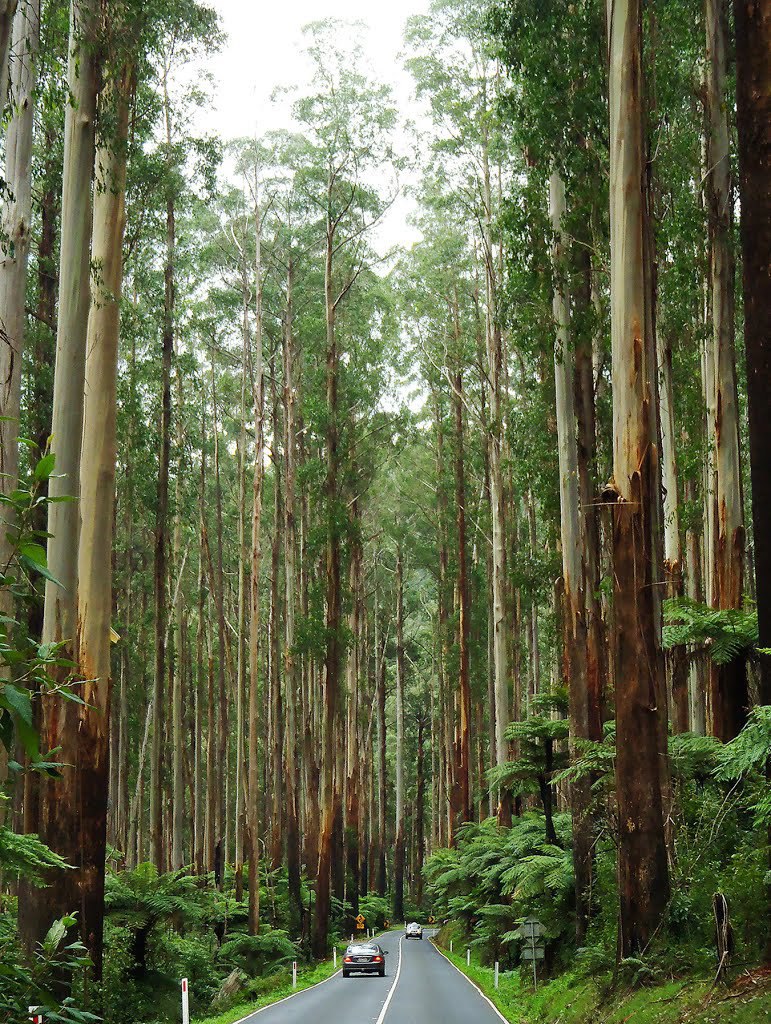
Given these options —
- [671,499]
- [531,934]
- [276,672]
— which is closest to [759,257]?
[531,934]

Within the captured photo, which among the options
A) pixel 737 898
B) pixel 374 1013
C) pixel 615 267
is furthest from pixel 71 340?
pixel 374 1013

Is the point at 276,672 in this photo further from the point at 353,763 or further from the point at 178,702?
the point at 353,763

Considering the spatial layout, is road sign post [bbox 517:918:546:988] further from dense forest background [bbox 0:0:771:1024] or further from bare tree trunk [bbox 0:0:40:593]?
bare tree trunk [bbox 0:0:40:593]

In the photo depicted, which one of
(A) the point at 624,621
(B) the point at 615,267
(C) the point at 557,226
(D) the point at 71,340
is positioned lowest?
(A) the point at 624,621

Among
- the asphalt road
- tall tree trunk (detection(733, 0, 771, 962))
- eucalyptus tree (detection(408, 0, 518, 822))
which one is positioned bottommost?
the asphalt road

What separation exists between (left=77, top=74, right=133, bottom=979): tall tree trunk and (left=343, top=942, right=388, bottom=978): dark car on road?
18407 mm

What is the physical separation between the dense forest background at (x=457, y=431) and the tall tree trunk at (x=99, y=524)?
0.04 m

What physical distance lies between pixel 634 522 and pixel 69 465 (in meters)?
5.81

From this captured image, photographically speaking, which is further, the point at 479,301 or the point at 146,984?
the point at 479,301

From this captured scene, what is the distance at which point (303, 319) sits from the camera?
37625 millimetres

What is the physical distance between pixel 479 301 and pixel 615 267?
1057 inches

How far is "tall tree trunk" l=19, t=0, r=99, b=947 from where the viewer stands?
1112cm

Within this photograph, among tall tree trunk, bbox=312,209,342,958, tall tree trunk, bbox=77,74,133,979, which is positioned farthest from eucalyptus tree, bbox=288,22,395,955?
tall tree trunk, bbox=77,74,133,979

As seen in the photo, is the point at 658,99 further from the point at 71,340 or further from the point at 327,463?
the point at 327,463
